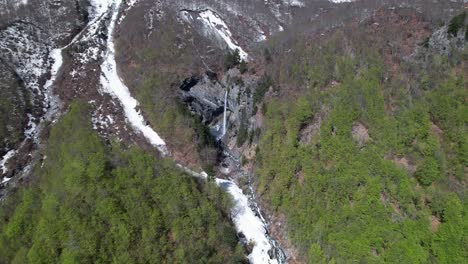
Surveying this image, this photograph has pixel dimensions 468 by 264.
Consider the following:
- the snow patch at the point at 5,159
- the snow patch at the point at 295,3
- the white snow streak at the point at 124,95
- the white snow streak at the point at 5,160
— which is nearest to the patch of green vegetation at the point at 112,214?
the white snow streak at the point at 5,160

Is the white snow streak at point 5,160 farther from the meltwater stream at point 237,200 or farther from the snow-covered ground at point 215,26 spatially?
the snow-covered ground at point 215,26

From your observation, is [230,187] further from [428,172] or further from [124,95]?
[124,95]

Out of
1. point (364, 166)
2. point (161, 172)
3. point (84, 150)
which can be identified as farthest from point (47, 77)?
point (364, 166)

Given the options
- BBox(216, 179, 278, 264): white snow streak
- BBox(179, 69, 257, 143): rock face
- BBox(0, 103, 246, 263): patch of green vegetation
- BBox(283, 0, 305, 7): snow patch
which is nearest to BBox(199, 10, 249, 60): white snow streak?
BBox(179, 69, 257, 143): rock face

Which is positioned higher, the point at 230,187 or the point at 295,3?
the point at 295,3

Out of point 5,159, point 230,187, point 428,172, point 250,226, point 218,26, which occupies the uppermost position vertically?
point 218,26

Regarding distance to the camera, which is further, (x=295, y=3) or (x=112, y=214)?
(x=295, y=3)

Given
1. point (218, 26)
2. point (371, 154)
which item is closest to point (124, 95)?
point (218, 26)
